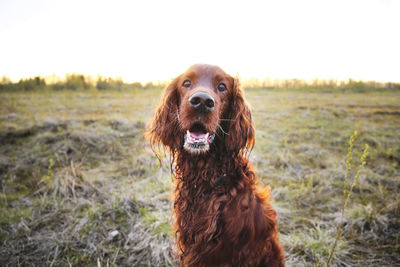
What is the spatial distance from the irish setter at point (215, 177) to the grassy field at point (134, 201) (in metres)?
0.80

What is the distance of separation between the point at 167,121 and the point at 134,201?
1.60 metres

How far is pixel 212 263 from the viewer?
1.58 metres

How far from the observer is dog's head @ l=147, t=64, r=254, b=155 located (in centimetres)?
151

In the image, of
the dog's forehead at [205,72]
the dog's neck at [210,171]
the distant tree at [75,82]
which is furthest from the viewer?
the distant tree at [75,82]

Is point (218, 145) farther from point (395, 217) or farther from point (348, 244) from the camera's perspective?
point (395, 217)

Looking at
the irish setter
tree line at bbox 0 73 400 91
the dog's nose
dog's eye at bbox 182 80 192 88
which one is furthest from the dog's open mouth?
tree line at bbox 0 73 400 91

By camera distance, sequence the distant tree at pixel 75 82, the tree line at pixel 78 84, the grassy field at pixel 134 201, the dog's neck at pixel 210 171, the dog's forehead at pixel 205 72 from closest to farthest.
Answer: the dog's neck at pixel 210 171, the dog's forehead at pixel 205 72, the grassy field at pixel 134 201, the tree line at pixel 78 84, the distant tree at pixel 75 82

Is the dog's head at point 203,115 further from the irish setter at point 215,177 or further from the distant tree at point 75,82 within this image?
the distant tree at point 75,82

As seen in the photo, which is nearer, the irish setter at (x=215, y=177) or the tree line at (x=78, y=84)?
the irish setter at (x=215, y=177)

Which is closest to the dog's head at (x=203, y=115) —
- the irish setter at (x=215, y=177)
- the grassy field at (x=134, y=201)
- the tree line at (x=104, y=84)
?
the irish setter at (x=215, y=177)

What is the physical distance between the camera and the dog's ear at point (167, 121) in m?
1.87

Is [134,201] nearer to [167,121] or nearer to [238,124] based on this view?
[167,121]

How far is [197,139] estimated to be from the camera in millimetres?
1557

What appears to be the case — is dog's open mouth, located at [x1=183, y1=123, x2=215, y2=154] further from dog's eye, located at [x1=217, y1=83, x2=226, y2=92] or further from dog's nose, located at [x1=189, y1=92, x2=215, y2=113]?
dog's eye, located at [x1=217, y1=83, x2=226, y2=92]
